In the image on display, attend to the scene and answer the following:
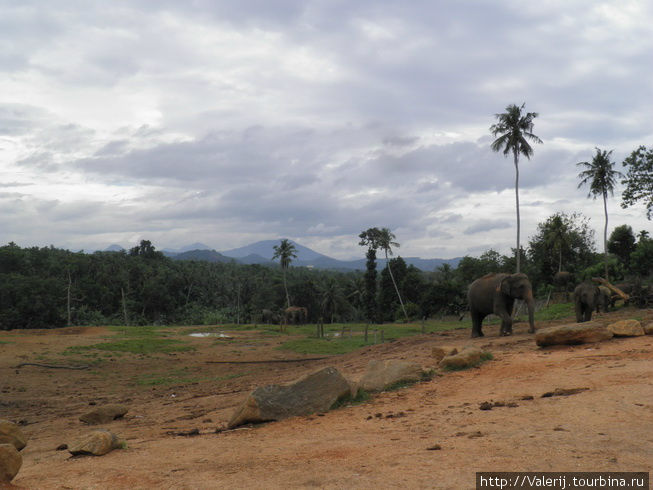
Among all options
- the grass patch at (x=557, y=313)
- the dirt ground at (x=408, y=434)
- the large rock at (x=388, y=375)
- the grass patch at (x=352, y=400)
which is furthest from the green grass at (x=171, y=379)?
the grass patch at (x=557, y=313)

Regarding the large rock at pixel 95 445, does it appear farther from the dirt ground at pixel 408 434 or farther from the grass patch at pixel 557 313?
the grass patch at pixel 557 313

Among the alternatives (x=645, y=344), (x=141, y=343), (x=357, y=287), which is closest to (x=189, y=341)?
(x=141, y=343)

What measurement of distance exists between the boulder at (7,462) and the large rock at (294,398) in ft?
13.0

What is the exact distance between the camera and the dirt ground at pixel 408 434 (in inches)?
213

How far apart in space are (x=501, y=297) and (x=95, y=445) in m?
16.0

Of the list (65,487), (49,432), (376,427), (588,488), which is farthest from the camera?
(49,432)

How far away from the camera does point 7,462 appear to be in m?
5.90

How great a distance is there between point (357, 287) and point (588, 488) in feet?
242

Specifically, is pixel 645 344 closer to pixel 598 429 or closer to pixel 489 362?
pixel 489 362

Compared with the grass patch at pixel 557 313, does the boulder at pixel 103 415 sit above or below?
below

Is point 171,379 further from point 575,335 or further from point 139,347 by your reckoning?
point 575,335

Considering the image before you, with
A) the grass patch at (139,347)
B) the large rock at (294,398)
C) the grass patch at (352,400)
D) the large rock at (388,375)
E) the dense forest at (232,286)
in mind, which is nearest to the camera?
the large rock at (294,398)

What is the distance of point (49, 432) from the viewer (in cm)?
1167

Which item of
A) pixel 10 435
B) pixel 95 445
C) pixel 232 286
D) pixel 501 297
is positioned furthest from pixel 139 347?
pixel 232 286
